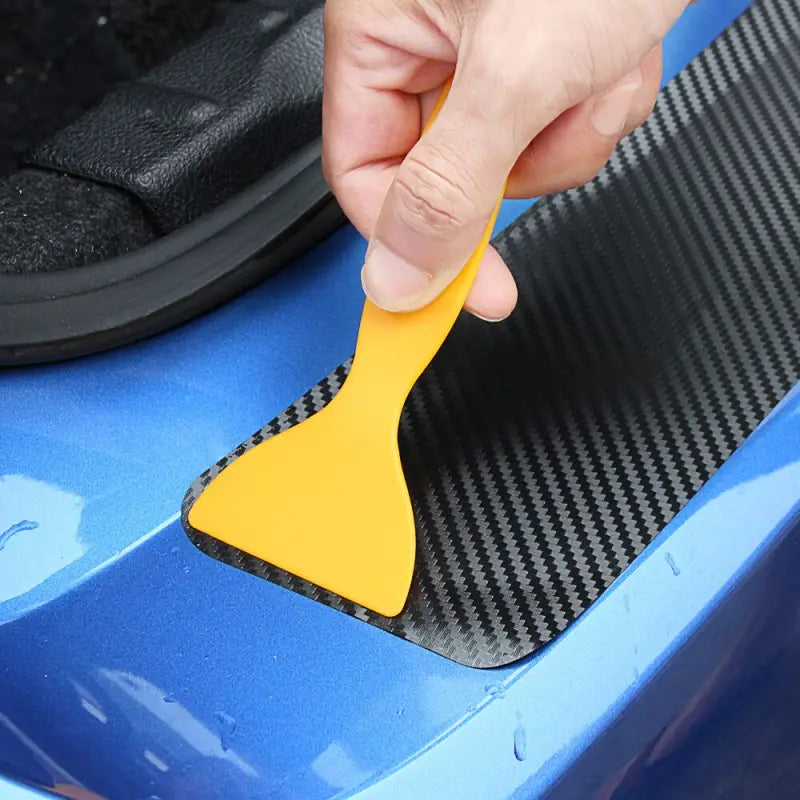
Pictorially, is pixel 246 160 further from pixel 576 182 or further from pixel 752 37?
pixel 752 37

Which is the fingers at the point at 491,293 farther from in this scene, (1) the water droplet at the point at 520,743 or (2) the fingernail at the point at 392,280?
(1) the water droplet at the point at 520,743

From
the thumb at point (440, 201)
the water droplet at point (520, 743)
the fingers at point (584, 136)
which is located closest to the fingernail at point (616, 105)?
the fingers at point (584, 136)

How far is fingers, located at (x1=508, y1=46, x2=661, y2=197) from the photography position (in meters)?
0.65

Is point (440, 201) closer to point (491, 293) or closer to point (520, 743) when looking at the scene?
point (491, 293)

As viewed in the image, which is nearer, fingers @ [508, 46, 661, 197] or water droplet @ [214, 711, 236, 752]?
water droplet @ [214, 711, 236, 752]

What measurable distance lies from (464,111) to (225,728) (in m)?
0.35

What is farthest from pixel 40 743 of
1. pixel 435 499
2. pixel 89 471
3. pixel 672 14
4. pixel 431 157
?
pixel 672 14

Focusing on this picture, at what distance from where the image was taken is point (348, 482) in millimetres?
610

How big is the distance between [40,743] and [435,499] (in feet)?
0.85

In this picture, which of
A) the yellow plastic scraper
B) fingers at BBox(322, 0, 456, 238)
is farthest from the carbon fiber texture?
fingers at BBox(322, 0, 456, 238)

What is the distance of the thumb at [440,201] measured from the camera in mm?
551

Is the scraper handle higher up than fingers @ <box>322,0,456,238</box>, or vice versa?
fingers @ <box>322,0,456,238</box>


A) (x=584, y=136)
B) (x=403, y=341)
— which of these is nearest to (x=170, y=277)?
A: (x=403, y=341)

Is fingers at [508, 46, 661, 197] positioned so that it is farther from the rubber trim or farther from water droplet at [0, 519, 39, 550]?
water droplet at [0, 519, 39, 550]
